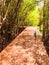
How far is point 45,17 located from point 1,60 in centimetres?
1529

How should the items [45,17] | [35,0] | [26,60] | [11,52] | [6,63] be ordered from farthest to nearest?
[45,17] < [35,0] < [11,52] < [26,60] < [6,63]

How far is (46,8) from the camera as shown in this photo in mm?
16609

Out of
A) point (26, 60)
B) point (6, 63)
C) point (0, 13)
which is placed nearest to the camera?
point (6, 63)

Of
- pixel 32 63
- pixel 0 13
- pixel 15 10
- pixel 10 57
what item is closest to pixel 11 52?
pixel 10 57

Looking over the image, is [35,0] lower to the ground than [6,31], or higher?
higher

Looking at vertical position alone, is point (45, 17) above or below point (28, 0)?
below

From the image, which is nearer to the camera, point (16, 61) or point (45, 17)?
point (16, 61)

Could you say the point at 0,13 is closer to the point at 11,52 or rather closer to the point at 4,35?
the point at 4,35

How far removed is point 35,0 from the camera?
52.7ft

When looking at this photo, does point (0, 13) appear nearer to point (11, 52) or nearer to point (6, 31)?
point (6, 31)

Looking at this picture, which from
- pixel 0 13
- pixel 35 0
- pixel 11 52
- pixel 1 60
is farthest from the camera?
pixel 35 0

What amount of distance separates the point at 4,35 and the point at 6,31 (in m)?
0.28

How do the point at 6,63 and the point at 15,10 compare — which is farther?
the point at 15,10

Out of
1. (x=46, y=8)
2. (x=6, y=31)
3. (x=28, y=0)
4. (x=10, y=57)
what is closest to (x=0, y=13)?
(x=6, y=31)
